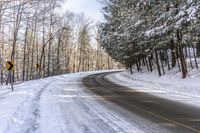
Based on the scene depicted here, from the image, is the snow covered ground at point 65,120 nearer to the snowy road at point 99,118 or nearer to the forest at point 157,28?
the snowy road at point 99,118

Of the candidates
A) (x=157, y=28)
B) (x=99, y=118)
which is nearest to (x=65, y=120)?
(x=99, y=118)

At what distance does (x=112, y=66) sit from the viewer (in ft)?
320

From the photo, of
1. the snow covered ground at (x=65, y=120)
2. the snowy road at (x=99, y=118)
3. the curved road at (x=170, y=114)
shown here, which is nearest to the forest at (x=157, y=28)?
the curved road at (x=170, y=114)

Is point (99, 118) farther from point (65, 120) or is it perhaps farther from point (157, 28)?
point (157, 28)

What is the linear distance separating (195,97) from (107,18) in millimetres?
24654

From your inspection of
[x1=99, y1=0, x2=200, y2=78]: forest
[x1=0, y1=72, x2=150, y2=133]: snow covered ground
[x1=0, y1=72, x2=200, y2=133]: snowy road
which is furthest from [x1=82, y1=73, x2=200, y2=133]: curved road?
[x1=99, y1=0, x2=200, y2=78]: forest

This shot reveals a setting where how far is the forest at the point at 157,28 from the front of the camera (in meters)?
17.0

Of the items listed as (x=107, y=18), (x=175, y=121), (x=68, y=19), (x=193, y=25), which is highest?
(x=68, y=19)

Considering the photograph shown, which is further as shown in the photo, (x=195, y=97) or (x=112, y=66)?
(x=112, y=66)

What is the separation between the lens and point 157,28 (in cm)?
1961

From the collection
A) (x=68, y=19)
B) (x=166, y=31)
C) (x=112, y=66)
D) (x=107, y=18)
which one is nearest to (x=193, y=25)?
(x=166, y=31)

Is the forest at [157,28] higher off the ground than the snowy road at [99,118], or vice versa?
the forest at [157,28]

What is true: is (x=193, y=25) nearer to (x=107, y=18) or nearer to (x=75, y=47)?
(x=107, y=18)

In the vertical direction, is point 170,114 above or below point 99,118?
below
